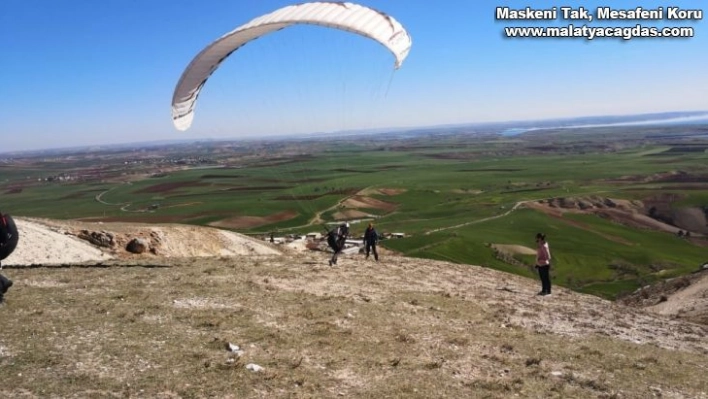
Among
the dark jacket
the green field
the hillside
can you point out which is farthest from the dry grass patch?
the green field

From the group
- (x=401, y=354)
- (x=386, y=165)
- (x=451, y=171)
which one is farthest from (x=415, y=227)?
(x=386, y=165)

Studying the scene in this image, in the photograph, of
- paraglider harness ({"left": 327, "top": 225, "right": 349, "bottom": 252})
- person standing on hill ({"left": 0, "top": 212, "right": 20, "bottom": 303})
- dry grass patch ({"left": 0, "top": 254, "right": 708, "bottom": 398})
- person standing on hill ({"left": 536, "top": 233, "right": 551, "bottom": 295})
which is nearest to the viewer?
dry grass patch ({"left": 0, "top": 254, "right": 708, "bottom": 398})

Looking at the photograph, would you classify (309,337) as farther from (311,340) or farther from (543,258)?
(543,258)

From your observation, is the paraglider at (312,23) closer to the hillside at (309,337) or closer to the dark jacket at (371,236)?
the hillside at (309,337)

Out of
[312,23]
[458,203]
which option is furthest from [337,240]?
[458,203]

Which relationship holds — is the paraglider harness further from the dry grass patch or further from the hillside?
the dry grass patch

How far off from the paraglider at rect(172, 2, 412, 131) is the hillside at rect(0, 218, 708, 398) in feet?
23.8

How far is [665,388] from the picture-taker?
9.71m

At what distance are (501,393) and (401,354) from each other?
7.37 feet

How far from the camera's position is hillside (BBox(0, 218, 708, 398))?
840 cm

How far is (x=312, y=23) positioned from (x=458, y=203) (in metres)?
81.4

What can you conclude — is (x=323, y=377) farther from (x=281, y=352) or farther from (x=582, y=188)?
(x=582, y=188)

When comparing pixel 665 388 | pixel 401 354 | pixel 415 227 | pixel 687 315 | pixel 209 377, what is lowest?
pixel 415 227

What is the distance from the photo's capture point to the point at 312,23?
1559 centimetres
